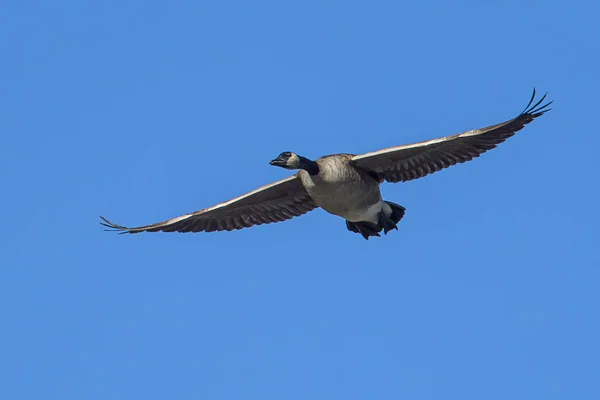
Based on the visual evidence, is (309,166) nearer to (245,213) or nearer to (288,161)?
(288,161)

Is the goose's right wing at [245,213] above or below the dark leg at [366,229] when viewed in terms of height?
above

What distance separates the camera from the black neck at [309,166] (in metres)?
19.5

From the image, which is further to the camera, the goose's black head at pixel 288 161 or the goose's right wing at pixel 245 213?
the goose's right wing at pixel 245 213

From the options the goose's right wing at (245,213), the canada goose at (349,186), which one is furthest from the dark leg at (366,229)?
the goose's right wing at (245,213)

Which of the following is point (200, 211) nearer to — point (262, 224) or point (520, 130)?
point (262, 224)

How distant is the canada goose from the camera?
64.5ft

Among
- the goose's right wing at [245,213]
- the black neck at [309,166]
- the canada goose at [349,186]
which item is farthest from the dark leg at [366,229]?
the black neck at [309,166]

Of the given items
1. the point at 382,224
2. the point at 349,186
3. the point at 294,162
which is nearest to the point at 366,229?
the point at 382,224

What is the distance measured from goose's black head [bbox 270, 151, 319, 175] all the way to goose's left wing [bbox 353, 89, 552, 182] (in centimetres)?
75

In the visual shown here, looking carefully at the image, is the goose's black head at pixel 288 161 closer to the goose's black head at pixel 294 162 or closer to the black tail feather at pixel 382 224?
the goose's black head at pixel 294 162

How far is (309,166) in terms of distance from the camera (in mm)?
19594

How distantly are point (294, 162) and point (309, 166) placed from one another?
27 cm

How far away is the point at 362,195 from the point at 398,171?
2.92ft

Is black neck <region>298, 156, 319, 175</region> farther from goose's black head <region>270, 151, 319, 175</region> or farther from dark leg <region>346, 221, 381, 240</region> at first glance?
dark leg <region>346, 221, 381, 240</region>
